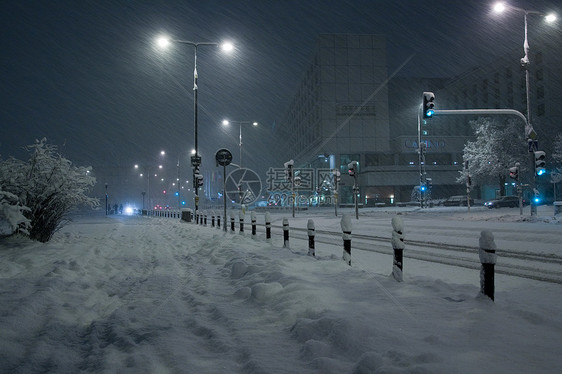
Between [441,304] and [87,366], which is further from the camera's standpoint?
[441,304]

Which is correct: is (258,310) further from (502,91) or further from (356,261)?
(502,91)

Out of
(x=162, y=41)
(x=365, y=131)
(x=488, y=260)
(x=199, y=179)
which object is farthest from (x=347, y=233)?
(x=365, y=131)

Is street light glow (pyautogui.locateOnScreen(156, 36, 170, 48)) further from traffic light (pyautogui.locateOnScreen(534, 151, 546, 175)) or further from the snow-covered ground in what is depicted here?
traffic light (pyautogui.locateOnScreen(534, 151, 546, 175))

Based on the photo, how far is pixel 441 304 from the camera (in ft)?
Answer: 15.9

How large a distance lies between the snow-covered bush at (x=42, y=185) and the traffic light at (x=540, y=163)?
66.0 ft

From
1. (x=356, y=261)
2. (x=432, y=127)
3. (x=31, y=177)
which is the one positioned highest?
(x=432, y=127)

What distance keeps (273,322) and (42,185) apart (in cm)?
1115

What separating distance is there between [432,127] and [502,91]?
14.5 m

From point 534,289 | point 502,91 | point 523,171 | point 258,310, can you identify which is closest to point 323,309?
point 258,310

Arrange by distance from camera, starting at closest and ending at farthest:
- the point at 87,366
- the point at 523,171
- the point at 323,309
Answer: the point at 87,366 → the point at 323,309 → the point at 523,171

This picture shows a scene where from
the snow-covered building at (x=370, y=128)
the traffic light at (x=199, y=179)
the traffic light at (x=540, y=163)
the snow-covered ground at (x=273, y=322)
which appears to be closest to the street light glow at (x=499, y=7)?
the traffic light at (x=540, y=163)

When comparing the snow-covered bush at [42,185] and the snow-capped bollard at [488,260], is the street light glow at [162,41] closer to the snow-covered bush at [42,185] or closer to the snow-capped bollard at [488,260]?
the snow-covered bush at [42,185]

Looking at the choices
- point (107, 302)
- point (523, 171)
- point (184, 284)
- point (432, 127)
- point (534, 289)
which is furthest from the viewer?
point (432, 127)

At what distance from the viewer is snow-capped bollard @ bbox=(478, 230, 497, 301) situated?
494 cm
